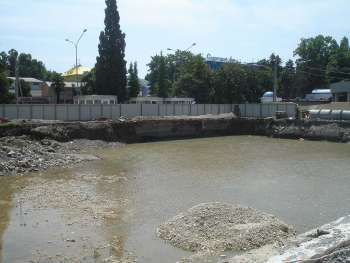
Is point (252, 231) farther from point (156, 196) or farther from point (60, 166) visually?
point (60, 166)

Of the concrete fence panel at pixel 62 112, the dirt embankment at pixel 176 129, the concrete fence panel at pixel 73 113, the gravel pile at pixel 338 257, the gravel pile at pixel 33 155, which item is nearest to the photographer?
the gravel pile at pixel 338 257

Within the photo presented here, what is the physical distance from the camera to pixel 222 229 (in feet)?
53.7

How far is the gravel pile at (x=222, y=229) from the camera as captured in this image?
15367mm

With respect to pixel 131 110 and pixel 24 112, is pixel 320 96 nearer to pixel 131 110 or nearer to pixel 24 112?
pixel 131 110

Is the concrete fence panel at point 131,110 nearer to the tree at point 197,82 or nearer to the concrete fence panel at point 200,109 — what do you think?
the concrete fence panel at point 200,109

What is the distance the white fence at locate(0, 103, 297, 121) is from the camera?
A: 53094mm

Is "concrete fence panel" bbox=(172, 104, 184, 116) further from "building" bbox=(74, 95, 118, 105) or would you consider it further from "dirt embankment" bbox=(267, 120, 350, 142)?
"dirt embankment" bbox=(267, 120, 350, 142)

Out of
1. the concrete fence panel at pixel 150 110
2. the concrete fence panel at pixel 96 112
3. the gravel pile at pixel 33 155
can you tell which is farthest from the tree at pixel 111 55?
the gravel pile at pixel 33 155

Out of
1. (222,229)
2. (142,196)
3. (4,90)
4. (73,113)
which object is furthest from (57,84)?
(222,229)

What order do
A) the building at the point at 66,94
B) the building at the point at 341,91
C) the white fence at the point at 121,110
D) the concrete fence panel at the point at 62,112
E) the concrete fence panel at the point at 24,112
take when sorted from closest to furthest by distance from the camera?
the concrete fence panel at the point at 24,112 < the white fence at the point at 121,110 < the concrete fence panel at the point at 62,112 < the building at the point at 341,91 < the building at the point at 66,94

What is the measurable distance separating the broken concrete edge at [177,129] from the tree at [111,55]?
44.2 feet

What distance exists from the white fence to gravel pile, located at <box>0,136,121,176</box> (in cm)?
896

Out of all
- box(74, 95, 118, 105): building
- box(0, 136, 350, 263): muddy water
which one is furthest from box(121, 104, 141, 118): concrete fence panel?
box(0, 136, 350, 263): muddy water

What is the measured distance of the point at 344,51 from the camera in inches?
4471
